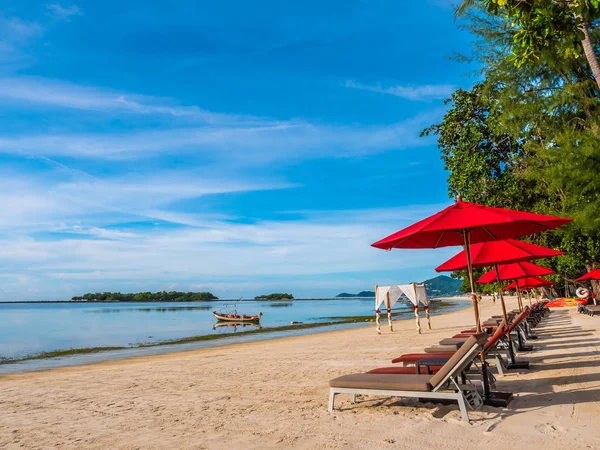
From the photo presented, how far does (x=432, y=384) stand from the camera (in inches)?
197

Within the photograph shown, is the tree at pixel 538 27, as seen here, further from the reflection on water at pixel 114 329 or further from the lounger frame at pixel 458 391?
the reflection on water at pixel 114 329

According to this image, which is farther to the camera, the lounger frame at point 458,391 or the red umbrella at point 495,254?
the red umbrella at point 495,254

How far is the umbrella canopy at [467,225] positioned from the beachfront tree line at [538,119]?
1.76 meters

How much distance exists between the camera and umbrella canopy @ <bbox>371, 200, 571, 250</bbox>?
5352 mm

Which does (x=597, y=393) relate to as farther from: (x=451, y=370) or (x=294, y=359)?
(x=294, y=359)

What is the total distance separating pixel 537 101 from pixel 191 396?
13927 mm

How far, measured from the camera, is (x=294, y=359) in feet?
40.5

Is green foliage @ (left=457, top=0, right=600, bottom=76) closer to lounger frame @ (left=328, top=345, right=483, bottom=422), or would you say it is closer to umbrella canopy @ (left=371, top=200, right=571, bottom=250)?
umbrella canopy @ (left=371, top=200, right=571, bottom=250)

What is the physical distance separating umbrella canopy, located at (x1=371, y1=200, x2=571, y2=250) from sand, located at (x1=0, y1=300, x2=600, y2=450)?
2.16 meters

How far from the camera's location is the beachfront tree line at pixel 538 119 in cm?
517

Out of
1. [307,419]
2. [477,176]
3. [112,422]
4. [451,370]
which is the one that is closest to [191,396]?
[112,422]

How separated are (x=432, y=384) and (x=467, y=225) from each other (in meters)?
1.84

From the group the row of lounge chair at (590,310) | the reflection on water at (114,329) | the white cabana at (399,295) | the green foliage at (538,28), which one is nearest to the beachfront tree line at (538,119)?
the green foliage at (538,28)

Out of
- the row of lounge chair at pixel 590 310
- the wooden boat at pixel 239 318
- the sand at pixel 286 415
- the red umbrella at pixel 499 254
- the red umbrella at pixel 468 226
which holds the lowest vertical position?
the wooden boat at pixel 239 318
